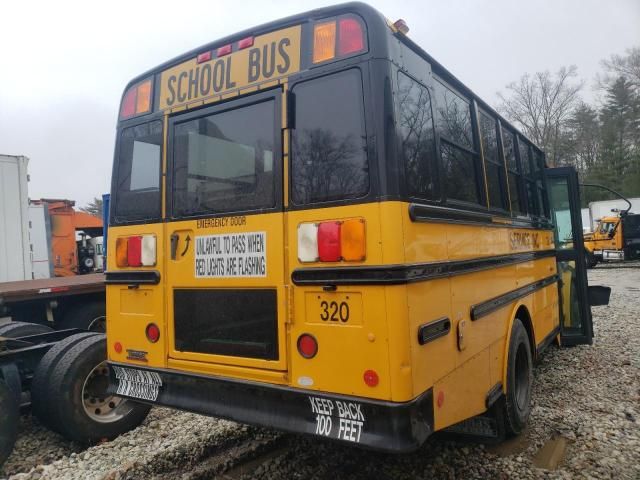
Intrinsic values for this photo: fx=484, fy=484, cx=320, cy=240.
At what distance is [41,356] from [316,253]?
3.24 metres

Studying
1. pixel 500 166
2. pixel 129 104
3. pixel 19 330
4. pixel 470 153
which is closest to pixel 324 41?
pixel 470 153

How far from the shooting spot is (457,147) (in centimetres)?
325

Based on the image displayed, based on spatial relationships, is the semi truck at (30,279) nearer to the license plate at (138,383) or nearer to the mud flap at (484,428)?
the license plate at (138,383)

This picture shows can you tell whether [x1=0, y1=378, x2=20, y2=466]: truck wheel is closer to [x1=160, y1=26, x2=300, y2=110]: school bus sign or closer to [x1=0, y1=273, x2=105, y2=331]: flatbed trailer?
[x1=160, y1=26, x2=300, y2=110]: school bus sign

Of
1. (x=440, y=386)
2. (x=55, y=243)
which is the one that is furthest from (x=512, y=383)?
(x=55, y=243)

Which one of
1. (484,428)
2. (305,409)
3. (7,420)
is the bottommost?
(484,428)

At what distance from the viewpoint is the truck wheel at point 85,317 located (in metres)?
6.76

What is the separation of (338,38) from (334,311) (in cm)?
147

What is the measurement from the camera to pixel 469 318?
123 inches

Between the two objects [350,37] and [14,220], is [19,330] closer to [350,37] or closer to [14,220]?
[14,220]

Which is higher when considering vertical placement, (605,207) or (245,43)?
(605,207)

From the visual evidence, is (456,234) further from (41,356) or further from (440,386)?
(41,356)

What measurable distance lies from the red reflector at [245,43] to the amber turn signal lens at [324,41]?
46cm

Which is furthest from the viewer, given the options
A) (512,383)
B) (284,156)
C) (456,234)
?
(512,383)
